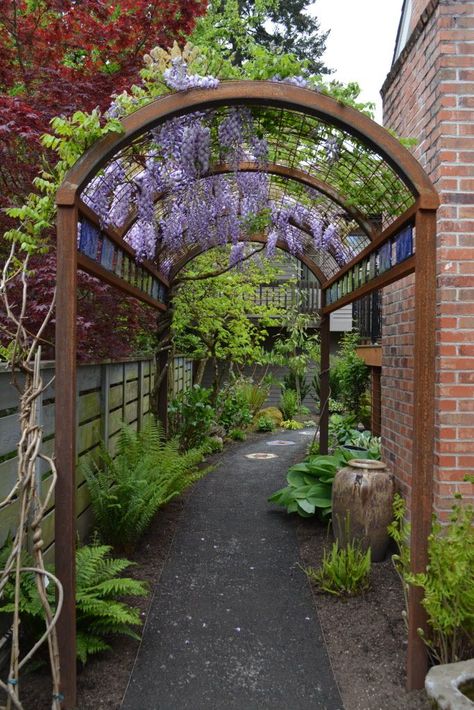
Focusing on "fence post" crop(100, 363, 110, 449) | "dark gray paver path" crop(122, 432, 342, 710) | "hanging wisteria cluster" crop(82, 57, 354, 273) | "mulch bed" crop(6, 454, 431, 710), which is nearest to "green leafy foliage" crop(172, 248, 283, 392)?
"hanging wisteria cluster" crop(82, 57, 354, 273)

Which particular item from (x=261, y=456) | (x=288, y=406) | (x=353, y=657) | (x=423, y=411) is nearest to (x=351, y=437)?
(x=261, y=456)

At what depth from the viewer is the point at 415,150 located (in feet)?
11.8

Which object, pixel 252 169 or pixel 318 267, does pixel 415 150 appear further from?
pixel 318 267

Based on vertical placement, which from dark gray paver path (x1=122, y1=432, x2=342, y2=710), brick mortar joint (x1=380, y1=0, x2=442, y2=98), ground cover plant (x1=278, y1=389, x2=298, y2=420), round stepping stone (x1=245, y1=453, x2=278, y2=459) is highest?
brick mortar joint (x1=380, y1=0, x2=442, y2=98)

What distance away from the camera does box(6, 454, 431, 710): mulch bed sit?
2379 mm

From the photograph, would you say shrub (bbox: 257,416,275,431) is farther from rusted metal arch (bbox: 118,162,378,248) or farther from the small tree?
rusted metal arch (bbox: 118,162,378,248)

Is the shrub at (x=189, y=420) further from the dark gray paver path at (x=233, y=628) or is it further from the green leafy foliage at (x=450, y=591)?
the green leafy foliage at (x=450, y=591)

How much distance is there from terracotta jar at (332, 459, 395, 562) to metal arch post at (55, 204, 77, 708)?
1.99 m

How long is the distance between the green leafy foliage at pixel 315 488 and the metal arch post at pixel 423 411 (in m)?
2.04


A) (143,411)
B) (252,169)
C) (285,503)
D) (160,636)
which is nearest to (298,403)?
(143,411)

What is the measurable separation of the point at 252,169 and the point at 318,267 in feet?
7.32

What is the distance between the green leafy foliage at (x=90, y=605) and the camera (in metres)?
2.44

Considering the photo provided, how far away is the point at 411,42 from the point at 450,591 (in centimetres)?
318

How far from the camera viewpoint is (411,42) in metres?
3.60
